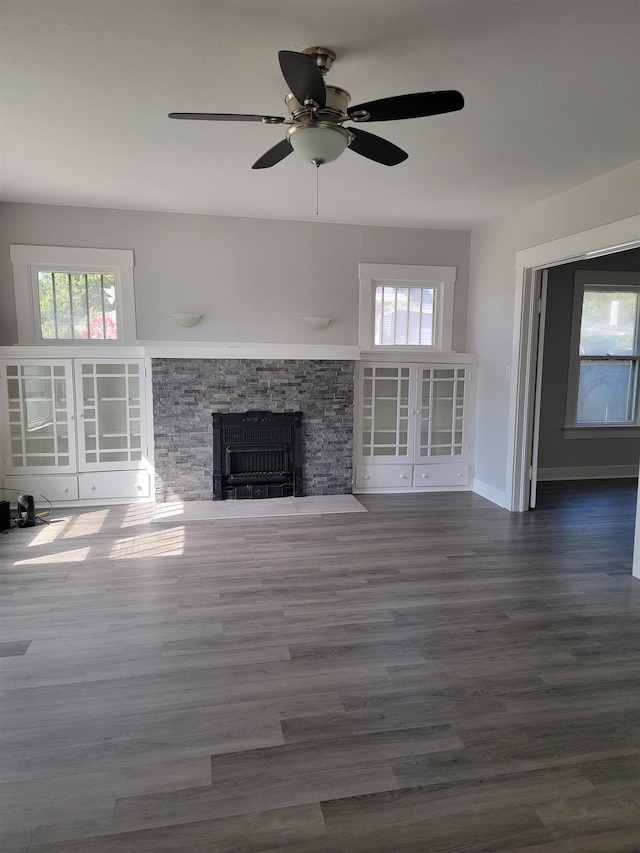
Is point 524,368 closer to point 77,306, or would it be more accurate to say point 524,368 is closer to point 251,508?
point 251,508

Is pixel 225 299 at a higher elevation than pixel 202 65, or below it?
below

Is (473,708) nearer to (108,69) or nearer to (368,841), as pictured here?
(368,841)

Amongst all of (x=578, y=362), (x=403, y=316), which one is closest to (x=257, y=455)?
(x=403, y=316)

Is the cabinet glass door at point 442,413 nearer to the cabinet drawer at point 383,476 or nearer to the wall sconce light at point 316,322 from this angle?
the cabinet drawer at point 383,476

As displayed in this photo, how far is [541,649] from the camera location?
8.80 ft

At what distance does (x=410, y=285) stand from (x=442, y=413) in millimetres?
1422

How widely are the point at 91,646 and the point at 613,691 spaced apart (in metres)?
2.45

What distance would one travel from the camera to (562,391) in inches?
246

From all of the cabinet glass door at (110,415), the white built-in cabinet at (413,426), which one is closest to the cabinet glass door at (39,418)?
the cabinet glass door at (110,415)

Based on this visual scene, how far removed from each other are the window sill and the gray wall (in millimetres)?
54

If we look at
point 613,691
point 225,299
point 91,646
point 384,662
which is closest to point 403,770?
point 384,662

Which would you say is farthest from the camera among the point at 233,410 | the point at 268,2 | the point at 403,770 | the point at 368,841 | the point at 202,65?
the point at 233,410

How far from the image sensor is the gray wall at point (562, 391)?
6.04 meters

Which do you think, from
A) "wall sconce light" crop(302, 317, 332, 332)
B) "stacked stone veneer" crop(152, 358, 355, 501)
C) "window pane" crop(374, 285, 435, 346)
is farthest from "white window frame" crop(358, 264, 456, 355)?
"stacked stone veneer" crop(152, 358, 355, 501)
